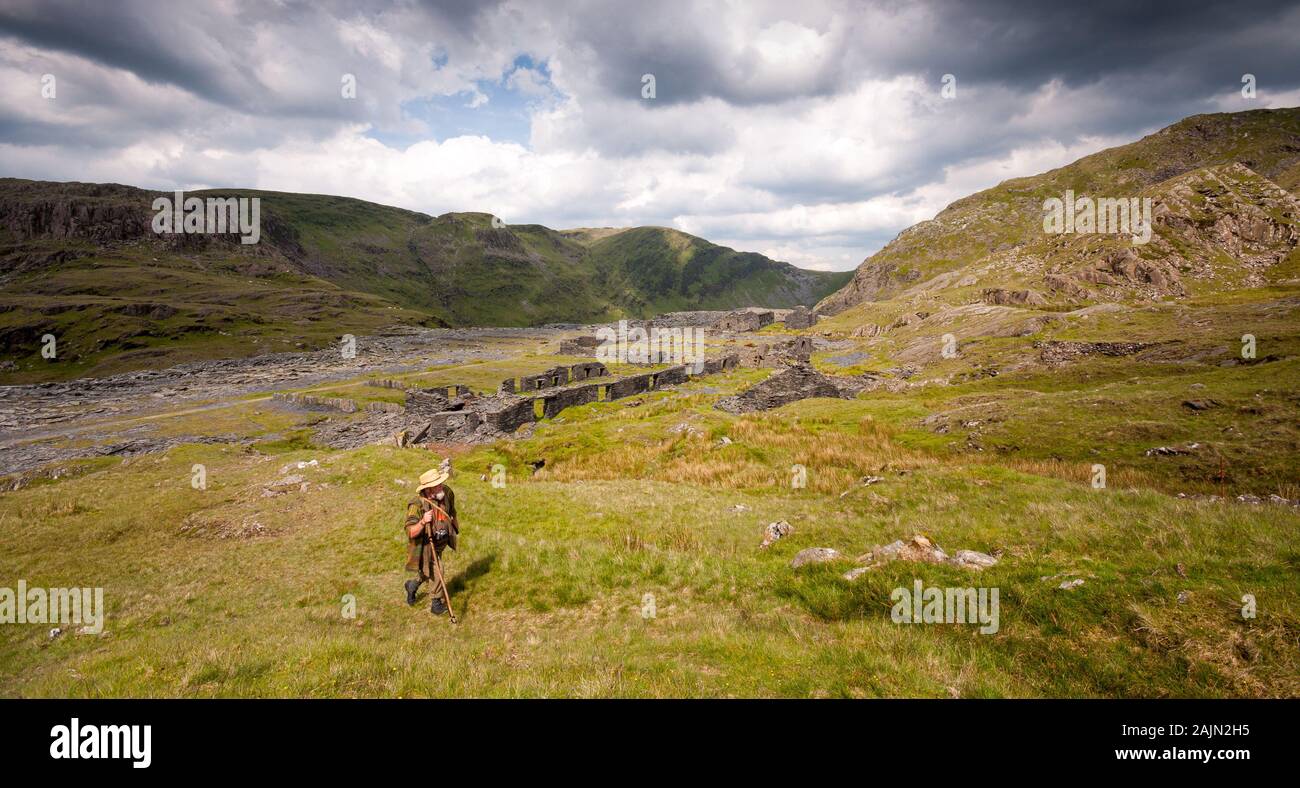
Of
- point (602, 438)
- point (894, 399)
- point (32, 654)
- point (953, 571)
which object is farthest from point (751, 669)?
point (894, 399)

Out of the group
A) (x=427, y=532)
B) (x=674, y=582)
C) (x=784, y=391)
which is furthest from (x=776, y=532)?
(x=784, y=391)

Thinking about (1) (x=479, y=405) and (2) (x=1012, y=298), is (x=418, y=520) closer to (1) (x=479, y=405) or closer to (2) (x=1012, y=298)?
(1) (x=479, y=405)

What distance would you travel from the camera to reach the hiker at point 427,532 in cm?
1193

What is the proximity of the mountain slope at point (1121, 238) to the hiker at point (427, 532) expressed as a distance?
8663 cm

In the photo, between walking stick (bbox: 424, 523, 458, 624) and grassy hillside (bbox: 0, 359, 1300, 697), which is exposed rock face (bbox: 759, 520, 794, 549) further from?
walking stick (bbox: 424, 523, 458, 624)

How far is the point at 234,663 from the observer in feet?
27.0

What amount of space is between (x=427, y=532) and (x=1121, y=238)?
3977 inches

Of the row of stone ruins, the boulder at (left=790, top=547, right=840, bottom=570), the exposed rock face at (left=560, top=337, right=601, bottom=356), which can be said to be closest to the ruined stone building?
the exposed rock face at (left=560, top=337, right=601, bottom=356)

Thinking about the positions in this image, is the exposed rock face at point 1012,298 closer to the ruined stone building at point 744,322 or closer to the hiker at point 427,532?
the ruined stone building at point 744,322

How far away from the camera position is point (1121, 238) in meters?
73.6

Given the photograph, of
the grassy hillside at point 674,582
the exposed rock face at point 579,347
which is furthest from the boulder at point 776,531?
the exposed rock face at point 579,347

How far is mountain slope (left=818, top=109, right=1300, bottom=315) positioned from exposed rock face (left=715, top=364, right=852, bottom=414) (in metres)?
44.8
